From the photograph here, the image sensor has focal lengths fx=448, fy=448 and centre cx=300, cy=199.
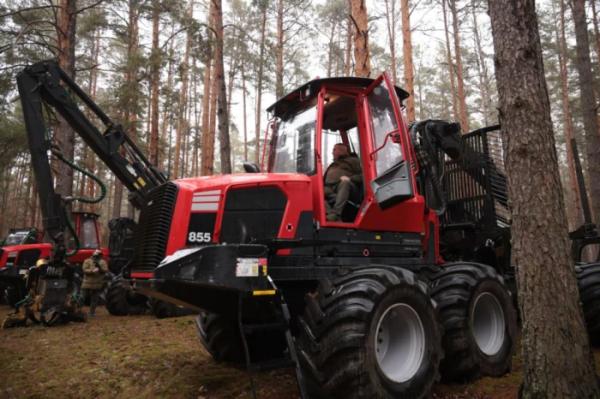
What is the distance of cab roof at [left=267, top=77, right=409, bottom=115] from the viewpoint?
187 inches

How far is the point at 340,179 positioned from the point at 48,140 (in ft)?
16.4

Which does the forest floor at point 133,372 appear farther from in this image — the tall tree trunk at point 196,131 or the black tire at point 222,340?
the tall tree trunk at point 196,131

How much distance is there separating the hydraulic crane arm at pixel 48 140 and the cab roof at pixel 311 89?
10.0 ft

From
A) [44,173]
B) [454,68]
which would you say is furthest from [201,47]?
[454,68]

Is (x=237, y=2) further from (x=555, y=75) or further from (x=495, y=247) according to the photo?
(x=495, y=247)

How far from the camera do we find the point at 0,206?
3681 centimetres

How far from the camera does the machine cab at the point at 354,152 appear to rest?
4.45 metres

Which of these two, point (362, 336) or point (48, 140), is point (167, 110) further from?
point (362, 336)

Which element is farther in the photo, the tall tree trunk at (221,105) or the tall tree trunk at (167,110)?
the tall tree trunk at (167,110)

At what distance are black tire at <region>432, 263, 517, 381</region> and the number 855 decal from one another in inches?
96.7

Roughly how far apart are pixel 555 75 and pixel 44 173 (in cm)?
2873

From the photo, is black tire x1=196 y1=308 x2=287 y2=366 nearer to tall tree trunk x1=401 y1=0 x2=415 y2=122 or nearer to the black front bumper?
the black front bumper

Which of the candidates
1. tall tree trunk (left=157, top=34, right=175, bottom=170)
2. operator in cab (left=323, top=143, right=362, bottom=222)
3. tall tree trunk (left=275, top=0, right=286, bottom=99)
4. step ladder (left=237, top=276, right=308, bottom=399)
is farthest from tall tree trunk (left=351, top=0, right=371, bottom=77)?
tall tree trunk (left=275, top=0, right=286, bottom=99)

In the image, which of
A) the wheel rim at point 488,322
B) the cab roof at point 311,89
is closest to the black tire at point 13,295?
the cab roof at point 311,89
